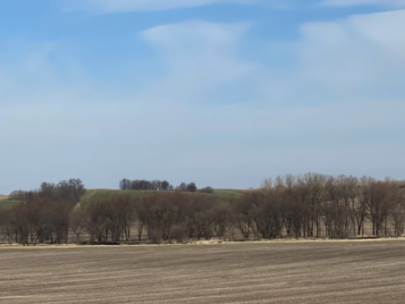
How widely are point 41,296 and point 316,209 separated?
228 feet

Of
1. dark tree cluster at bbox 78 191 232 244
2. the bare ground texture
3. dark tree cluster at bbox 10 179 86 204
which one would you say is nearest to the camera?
the bare ground texture

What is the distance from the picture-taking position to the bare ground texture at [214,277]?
22.4m

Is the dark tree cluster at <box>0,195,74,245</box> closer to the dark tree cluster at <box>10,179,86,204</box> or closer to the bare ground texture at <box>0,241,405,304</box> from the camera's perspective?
the bare ground texture at <box>0,241,405,304</box>

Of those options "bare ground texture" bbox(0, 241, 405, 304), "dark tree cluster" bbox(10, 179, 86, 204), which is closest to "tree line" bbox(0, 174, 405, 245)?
"bare ground texture" bbox(0, 241, 405, 304)

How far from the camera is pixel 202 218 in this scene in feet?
264

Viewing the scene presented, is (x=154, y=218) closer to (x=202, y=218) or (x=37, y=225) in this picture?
(x=202, y=218)

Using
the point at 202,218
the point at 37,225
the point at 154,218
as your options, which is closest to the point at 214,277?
the point at 202,218

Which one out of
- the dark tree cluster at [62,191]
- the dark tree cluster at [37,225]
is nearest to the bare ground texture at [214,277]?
the dark tree cluster at [37,225]

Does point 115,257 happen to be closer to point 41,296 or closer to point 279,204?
point 41,296

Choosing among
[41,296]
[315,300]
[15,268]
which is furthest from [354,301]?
[15,268]

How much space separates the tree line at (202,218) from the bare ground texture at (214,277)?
32775 millimetres

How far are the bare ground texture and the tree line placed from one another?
1290 inches

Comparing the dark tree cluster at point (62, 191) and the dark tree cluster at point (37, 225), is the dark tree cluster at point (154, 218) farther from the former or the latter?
the dark tree cluster at point (62, 191)

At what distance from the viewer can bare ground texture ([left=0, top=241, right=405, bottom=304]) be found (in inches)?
884
